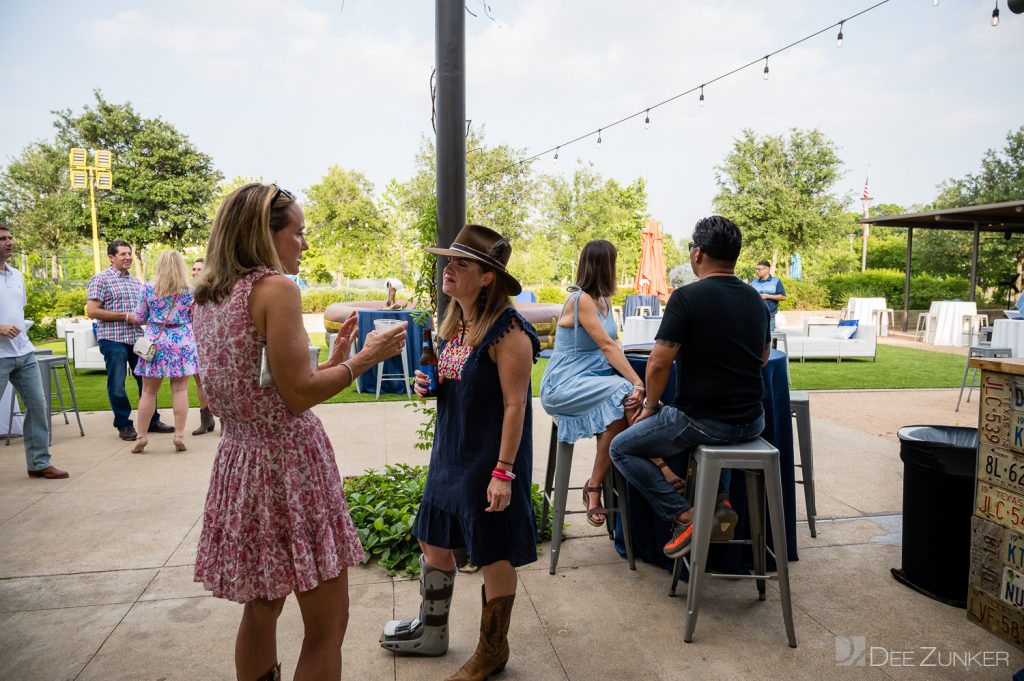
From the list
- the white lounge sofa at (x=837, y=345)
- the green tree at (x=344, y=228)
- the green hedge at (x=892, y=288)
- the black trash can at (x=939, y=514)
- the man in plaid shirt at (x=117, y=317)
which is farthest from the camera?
the green tree at (x=344, y=228)

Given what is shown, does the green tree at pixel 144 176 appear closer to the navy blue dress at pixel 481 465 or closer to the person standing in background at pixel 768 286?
the person standing in background at pixel 768 286

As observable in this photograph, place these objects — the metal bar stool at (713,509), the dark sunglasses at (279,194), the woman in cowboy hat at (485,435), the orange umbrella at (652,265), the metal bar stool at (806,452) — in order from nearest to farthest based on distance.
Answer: the dark sunglasses at (279,194) < the woman in cowboy hat at (485,435) < the metal bar stool at (713,509) < the metal bar stool at (806,452) < the orange umbrella at (652,265)

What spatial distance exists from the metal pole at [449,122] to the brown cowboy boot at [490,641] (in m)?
1.52

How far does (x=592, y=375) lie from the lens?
3.43 meters

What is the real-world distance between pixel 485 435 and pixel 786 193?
29.1 metres

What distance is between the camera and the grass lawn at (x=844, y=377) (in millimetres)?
8469

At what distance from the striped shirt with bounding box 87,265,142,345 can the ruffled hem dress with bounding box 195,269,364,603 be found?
16.8 feet

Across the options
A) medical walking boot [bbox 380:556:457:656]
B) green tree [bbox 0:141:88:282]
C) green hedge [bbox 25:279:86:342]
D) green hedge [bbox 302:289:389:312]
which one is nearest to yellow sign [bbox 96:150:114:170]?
green hedge [bbox 25:279:86:342]

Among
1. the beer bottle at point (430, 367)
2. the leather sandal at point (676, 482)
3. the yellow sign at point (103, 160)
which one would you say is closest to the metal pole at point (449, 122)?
the beer bottle at point (430, 367)

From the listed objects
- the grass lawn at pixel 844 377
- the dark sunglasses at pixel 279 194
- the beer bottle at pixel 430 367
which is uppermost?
the dark sunglasses at pixel 279 194

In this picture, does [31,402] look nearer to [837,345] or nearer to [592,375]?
[592,375]

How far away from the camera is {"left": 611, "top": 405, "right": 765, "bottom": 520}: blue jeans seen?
271cm

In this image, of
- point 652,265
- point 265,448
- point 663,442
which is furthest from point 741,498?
point 652,265

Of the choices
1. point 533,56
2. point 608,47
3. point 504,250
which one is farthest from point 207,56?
point 504,250
